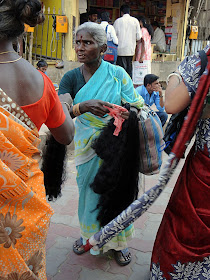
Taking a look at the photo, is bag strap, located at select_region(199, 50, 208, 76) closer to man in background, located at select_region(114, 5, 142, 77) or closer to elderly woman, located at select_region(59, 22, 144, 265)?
elderly woman, located at select_region(59, 22, 144, 265)

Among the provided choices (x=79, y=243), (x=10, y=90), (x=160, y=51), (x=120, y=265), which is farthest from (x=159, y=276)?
(x=160, y=51)

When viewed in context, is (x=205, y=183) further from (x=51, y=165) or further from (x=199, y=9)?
(x=199, y=9)

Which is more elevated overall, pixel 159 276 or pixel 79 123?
pixel 79 123

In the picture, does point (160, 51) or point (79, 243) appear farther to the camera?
point (160, 51)

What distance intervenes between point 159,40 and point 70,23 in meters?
4.25

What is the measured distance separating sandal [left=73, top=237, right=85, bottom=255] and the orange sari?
4.47 ft

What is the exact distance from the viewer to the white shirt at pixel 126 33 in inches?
317

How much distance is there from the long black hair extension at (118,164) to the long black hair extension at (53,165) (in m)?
0.29

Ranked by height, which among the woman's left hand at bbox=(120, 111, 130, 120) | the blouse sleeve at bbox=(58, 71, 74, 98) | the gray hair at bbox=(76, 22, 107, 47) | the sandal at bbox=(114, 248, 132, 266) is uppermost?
the gray hair at bbox=(76, 22, 107, 47)

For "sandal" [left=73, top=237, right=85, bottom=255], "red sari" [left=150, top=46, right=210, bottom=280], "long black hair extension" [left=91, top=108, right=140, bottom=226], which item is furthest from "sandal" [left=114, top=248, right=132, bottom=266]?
"red sari" [left=150, top=46, right=210, bottom=280]

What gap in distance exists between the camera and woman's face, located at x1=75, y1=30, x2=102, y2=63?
8.04 ft

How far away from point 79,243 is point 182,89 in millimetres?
1777

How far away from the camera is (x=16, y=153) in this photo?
1336 millimetres

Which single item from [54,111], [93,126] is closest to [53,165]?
[93,126]
